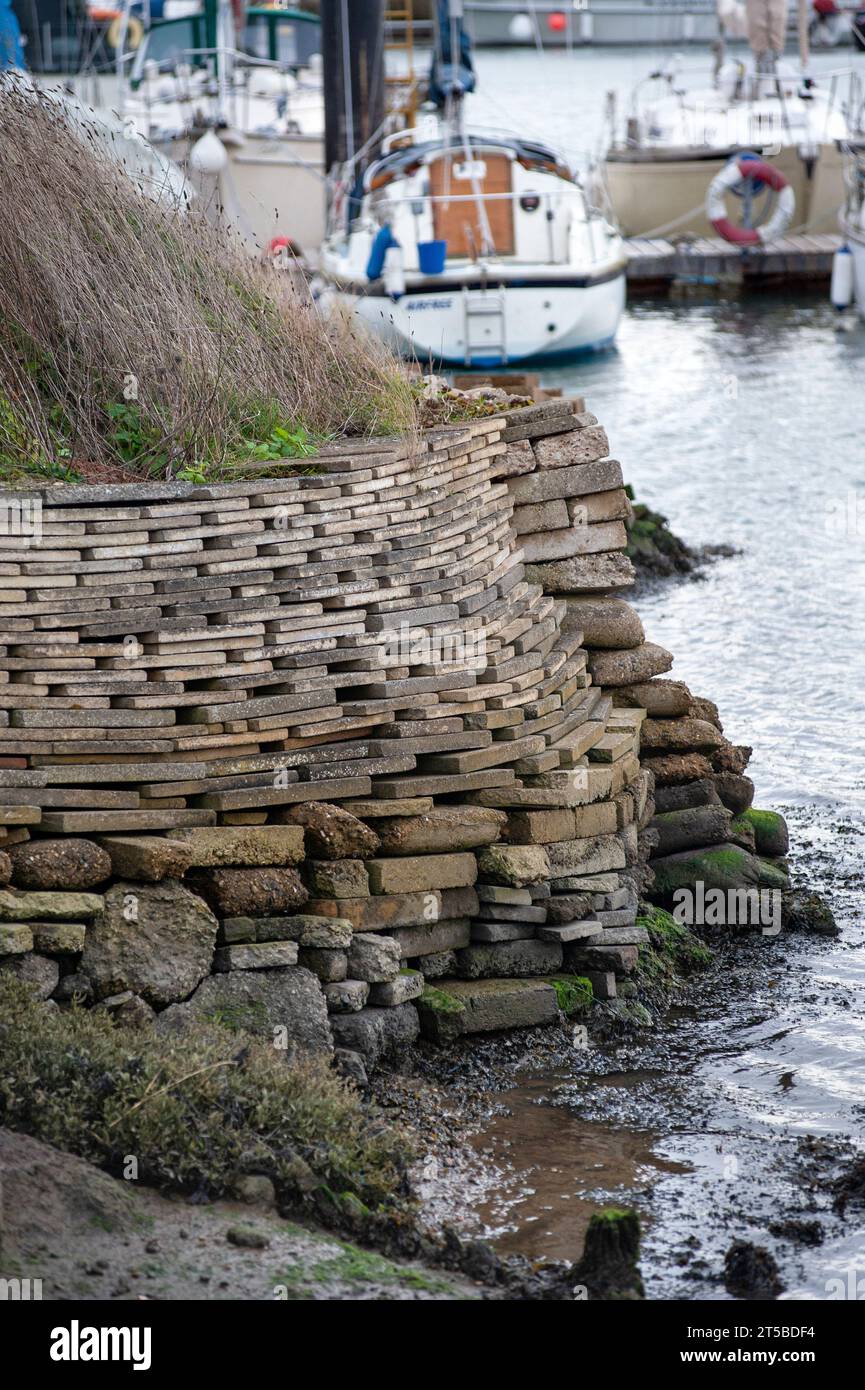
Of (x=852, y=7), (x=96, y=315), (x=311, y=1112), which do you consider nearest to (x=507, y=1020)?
(x=311, y=1112)

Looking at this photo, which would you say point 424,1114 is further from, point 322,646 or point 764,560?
point 764,560

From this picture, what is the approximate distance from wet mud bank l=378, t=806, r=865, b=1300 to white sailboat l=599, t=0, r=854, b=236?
3327cm

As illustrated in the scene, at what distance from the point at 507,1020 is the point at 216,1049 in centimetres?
199

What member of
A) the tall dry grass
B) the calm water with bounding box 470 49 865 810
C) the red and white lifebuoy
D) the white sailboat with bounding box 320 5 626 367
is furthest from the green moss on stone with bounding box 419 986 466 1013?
the red and white lifebuoy

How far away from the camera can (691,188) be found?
42156 millimetres

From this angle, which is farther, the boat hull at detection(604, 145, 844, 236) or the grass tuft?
the boat hull at detection(604, 145, 844, 236)

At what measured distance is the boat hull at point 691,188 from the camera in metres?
41.8

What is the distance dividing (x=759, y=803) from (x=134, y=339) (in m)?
5.96

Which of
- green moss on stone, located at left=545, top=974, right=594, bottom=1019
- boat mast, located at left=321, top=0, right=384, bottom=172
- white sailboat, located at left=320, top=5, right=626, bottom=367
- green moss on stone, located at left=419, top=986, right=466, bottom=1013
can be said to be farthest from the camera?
boat mast, located at left=321, top=0, right=384, bottom=172

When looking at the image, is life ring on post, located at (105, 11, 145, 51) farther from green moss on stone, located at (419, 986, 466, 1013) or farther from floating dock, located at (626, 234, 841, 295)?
green moss on stone, located at (419, 986, 466, 1013)

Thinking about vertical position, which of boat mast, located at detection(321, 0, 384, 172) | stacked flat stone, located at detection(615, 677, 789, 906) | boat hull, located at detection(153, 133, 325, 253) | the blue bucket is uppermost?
boat mast, located at detection(321, 0, 384, 172)

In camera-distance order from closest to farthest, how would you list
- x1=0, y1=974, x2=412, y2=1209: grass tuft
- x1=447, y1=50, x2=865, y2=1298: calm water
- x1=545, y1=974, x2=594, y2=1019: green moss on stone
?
x1=0, y1=974, x2=412, y2=1209: grass tuft → x1=447, y1=50, x2=865, y2=1298: calm water → x1=545, y1=974, x2=594, y2=1019: green moss on stone

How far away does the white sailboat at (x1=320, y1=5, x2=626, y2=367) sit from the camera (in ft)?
94.2

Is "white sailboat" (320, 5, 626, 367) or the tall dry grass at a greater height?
"white sailboat" (320, 5, 626, 367)
